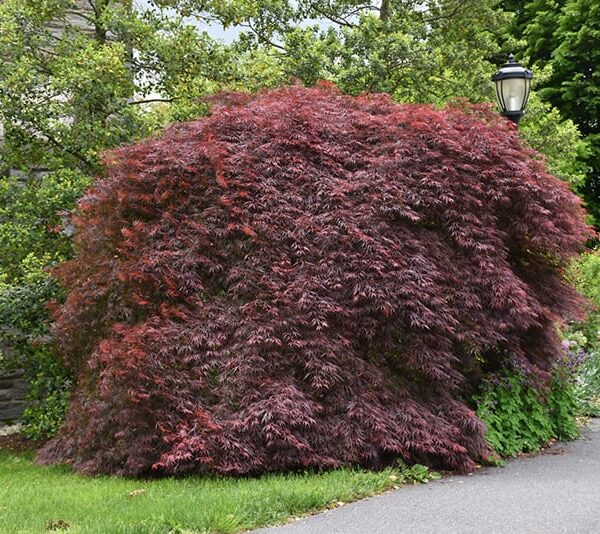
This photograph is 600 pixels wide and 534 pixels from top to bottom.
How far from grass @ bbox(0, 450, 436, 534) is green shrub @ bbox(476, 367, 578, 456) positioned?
3.57ft

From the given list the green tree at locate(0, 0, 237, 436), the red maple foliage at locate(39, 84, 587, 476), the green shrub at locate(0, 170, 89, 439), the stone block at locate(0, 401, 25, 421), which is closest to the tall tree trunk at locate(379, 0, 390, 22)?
the green tree at locate(0, 0, 237, 436)

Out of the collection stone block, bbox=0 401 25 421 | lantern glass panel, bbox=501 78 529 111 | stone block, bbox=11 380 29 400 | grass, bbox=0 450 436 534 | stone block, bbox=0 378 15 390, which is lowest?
stone block, bbox=0 401 25 421

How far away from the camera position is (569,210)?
7086mm

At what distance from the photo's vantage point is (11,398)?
389 inches

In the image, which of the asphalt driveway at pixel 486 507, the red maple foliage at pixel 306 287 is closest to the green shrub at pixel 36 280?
the red maple foliage at pixel 306 287

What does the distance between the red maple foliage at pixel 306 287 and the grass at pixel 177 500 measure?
264 mm

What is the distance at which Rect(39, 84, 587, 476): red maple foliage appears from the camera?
5945 mm

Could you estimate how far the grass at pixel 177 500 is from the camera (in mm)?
4336

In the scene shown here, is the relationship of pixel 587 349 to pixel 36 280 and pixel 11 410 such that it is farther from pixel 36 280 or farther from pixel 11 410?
pixel 11 410

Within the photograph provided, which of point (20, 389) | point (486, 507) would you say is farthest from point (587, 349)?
point (20, 389)

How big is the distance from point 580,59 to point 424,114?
51.1 ft

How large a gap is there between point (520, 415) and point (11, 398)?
6.73 m

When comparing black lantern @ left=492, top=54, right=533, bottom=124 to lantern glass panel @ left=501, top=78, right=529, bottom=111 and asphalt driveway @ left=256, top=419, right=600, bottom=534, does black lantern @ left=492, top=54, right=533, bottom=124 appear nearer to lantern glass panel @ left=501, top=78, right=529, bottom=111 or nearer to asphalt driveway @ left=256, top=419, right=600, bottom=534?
lantern glass panel @ left=501, top=78, right=529, bottom=111

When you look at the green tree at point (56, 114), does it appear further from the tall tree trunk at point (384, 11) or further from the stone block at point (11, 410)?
the tall tree trunk at point (384, 11)
